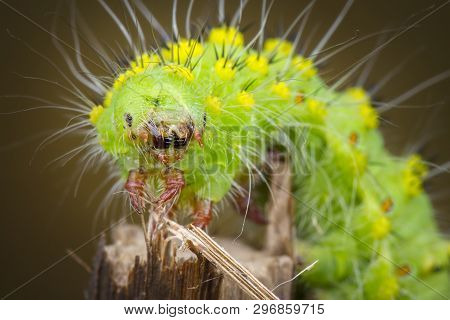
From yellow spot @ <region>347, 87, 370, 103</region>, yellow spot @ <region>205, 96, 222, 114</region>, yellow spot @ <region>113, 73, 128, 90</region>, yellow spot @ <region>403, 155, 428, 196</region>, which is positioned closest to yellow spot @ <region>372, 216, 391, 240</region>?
yellow spot @ <region>403, 155, 428, 196</region>

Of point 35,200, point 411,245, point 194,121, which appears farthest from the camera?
point 35,200

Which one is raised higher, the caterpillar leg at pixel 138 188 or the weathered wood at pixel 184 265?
the caterpillar leg at pixel 138 188

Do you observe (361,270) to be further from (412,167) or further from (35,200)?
(35,200)

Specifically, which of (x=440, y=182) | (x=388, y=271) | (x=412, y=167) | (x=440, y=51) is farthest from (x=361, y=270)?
(x=440, y=51)

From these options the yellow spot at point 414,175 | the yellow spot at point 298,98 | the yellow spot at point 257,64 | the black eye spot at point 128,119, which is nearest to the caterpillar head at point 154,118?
the black eye spot at point 128,119

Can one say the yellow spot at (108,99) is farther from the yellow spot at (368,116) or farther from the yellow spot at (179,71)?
the yellow spot at (368,116)

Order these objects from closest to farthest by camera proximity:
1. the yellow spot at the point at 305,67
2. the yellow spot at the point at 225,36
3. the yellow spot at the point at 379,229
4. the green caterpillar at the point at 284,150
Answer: the green caterpillar at the point at 284,150
the yellow spot at the point at 225,36
the yellow spot at the point at 305,67
the yellow spot at the point at 379,229

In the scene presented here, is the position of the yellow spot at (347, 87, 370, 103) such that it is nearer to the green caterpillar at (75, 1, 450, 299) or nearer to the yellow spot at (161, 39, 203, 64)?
the green caterpillar at (75, 1, 450, 299)
